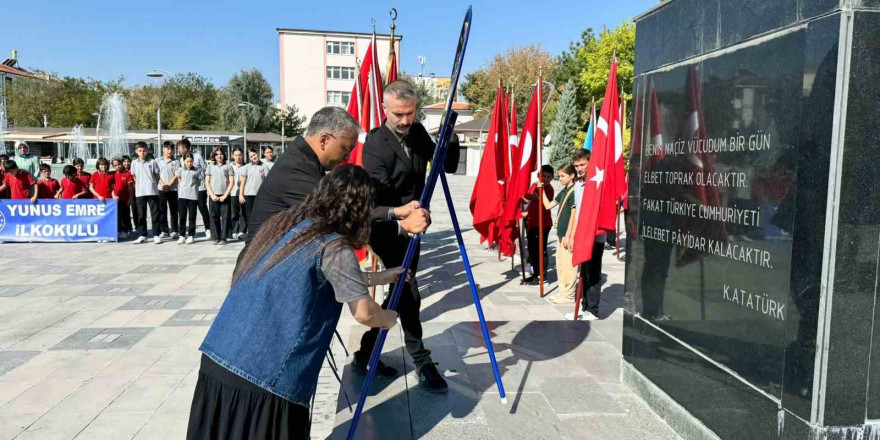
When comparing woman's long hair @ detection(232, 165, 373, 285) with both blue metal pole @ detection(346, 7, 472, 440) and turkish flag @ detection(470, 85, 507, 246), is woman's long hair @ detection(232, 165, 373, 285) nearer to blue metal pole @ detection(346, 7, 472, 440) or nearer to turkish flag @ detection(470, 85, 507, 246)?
blue metal pole @ detection(346, 7, 472, 440)

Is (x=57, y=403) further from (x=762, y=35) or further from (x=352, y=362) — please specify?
(x=762, y=35)

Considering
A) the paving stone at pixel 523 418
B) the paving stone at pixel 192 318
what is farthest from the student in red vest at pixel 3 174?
the paving stone at pixel 523 418

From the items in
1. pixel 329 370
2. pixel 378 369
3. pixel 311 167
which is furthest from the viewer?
pixel 329 370

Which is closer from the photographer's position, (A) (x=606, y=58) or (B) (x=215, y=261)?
(B) (x=215, y=261)

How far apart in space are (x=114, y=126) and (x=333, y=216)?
57.4 m

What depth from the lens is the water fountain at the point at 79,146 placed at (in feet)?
151

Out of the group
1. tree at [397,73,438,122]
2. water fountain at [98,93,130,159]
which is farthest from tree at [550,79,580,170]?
water fountain at [98,93,130,159]

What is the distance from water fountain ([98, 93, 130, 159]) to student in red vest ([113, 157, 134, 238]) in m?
30.7

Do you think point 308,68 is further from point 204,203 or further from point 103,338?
point 103,338

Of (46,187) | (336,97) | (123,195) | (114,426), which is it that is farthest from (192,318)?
(336,97)

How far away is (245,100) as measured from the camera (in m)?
66.4

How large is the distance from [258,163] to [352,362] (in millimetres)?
9417

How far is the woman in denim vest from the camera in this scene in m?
2.16

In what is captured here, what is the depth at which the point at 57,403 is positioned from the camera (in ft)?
13.5
